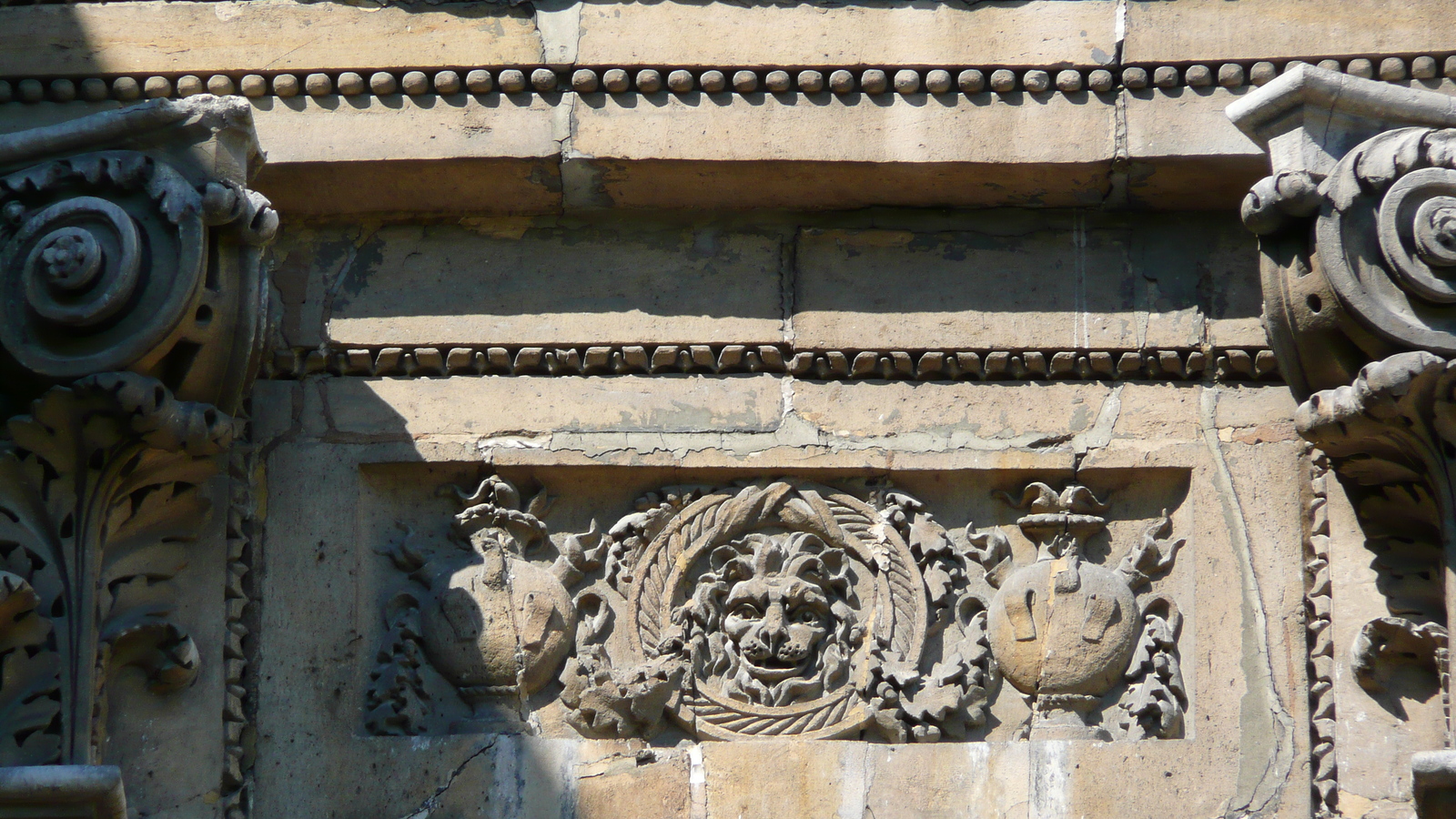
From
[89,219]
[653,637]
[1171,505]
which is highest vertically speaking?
[89,219]

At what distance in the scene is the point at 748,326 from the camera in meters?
4.29

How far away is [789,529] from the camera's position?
4.21 meters

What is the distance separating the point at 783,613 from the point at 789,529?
201 mm

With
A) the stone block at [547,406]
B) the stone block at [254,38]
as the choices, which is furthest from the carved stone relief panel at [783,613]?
the stone block at [254,38]

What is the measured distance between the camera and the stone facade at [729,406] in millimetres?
3852

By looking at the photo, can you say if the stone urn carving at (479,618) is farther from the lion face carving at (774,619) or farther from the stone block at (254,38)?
the stone block at (254,38)

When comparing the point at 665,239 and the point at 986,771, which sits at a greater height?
the point at 665,239

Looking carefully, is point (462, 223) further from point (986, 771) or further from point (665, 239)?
point (986, 771)

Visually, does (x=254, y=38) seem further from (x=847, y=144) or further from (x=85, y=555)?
(x=847, y=144)

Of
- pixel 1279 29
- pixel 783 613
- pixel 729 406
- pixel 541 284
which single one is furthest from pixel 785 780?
pixel 1279 29

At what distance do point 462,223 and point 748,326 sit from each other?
2.29 ft

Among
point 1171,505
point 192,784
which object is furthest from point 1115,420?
point 192,784

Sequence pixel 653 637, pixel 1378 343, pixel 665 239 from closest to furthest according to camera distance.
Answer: pixel 1378 343, pixel 653 637, pixel 665 239

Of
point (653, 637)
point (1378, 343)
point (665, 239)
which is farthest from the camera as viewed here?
point (665, 239)
